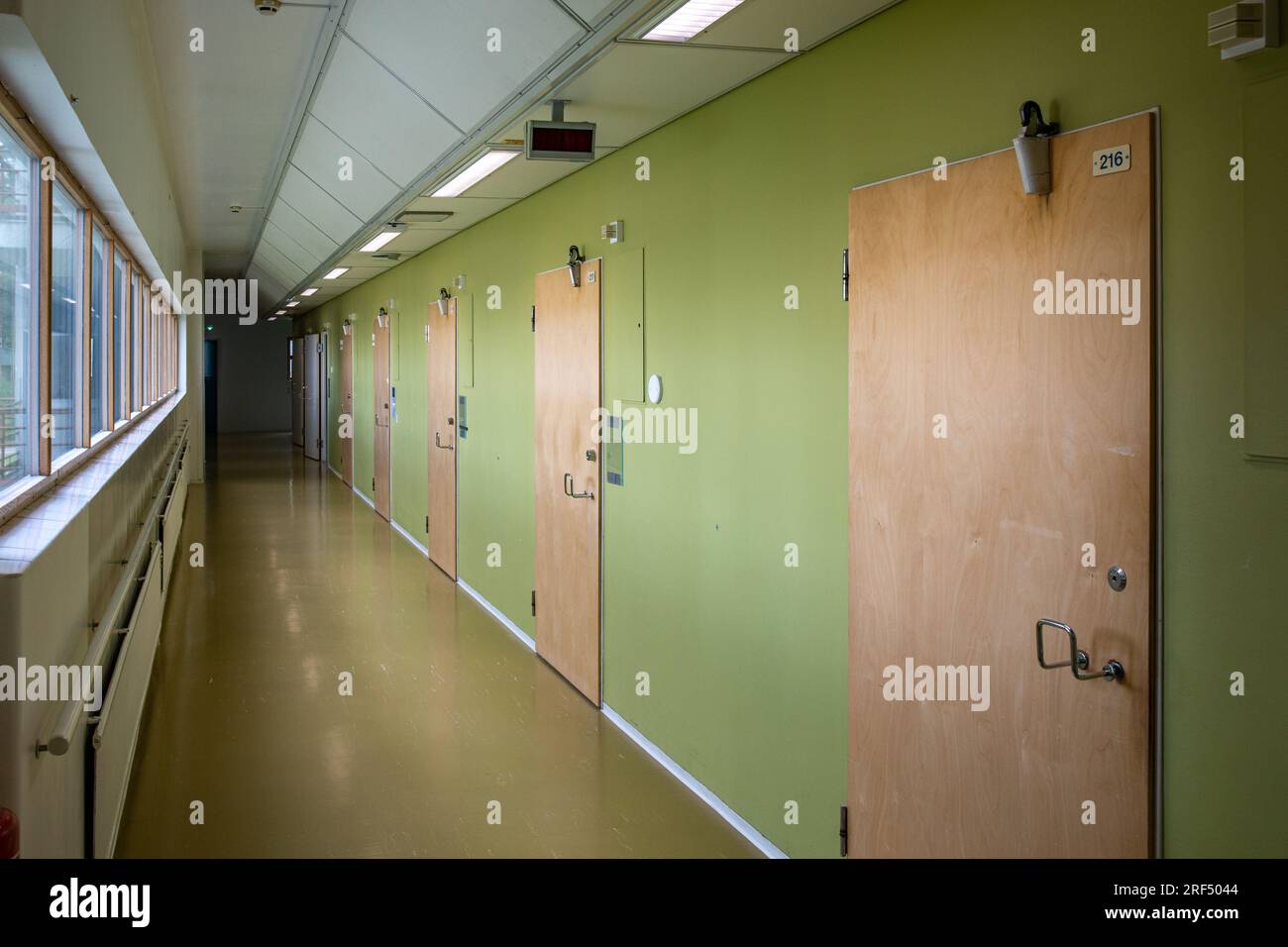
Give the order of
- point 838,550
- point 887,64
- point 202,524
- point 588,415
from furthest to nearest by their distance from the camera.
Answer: point 202,524
point 588,415
point 838,550
point 887,64

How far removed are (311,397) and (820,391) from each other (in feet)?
62.1

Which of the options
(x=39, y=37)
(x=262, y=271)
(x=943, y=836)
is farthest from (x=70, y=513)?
(x=262, y=271)

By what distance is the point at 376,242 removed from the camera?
30.4 ft

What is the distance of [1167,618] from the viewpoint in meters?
2.27

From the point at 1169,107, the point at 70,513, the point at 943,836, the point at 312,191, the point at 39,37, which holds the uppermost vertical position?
the point at 312,191

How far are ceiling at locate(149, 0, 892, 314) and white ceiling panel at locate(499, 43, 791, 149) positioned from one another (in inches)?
0.4

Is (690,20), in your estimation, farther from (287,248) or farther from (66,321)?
(287,248)

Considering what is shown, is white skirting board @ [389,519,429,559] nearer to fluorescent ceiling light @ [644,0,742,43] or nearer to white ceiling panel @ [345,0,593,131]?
white ceiling panel @ [345,0,593,131]

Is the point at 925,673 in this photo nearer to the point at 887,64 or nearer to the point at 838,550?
the point at 838,550

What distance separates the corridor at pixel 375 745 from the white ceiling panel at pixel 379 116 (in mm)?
2996

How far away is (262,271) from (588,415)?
12.1m

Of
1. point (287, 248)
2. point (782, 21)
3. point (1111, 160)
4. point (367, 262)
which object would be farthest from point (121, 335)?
point (1111, 160)
